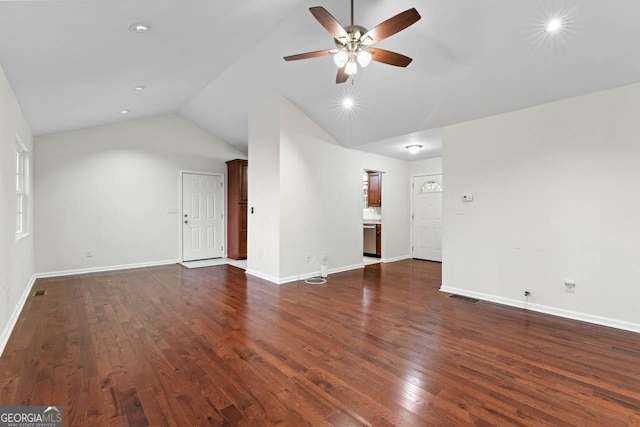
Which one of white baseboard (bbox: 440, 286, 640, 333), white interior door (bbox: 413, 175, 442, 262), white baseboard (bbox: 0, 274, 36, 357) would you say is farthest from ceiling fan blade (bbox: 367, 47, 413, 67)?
white interior door (bbox: 413, 175, 442, 262)

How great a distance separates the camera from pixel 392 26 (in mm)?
2357

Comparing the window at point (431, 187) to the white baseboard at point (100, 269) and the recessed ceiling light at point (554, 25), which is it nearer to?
the recessed ceiling light at point (554, 25)

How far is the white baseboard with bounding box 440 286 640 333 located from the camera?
10.5 feet

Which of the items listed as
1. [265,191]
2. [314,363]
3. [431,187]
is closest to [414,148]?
[431,187]

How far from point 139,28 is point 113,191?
14.3 ft

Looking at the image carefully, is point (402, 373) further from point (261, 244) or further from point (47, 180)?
point (47, 180)

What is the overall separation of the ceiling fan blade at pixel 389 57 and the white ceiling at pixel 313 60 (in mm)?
602

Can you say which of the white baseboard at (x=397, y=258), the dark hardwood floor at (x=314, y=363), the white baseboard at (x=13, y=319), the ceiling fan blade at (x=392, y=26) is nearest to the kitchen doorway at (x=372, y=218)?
the white baseboard at (x=397, y=258)

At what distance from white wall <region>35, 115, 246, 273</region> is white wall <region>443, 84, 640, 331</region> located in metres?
5.49

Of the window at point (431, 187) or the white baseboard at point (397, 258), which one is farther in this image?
the window at point (431, 187)

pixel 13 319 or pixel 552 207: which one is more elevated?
pixel 552 207

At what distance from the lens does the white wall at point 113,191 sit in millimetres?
5473

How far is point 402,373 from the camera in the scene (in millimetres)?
2330

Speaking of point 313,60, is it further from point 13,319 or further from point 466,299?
point 13,319
